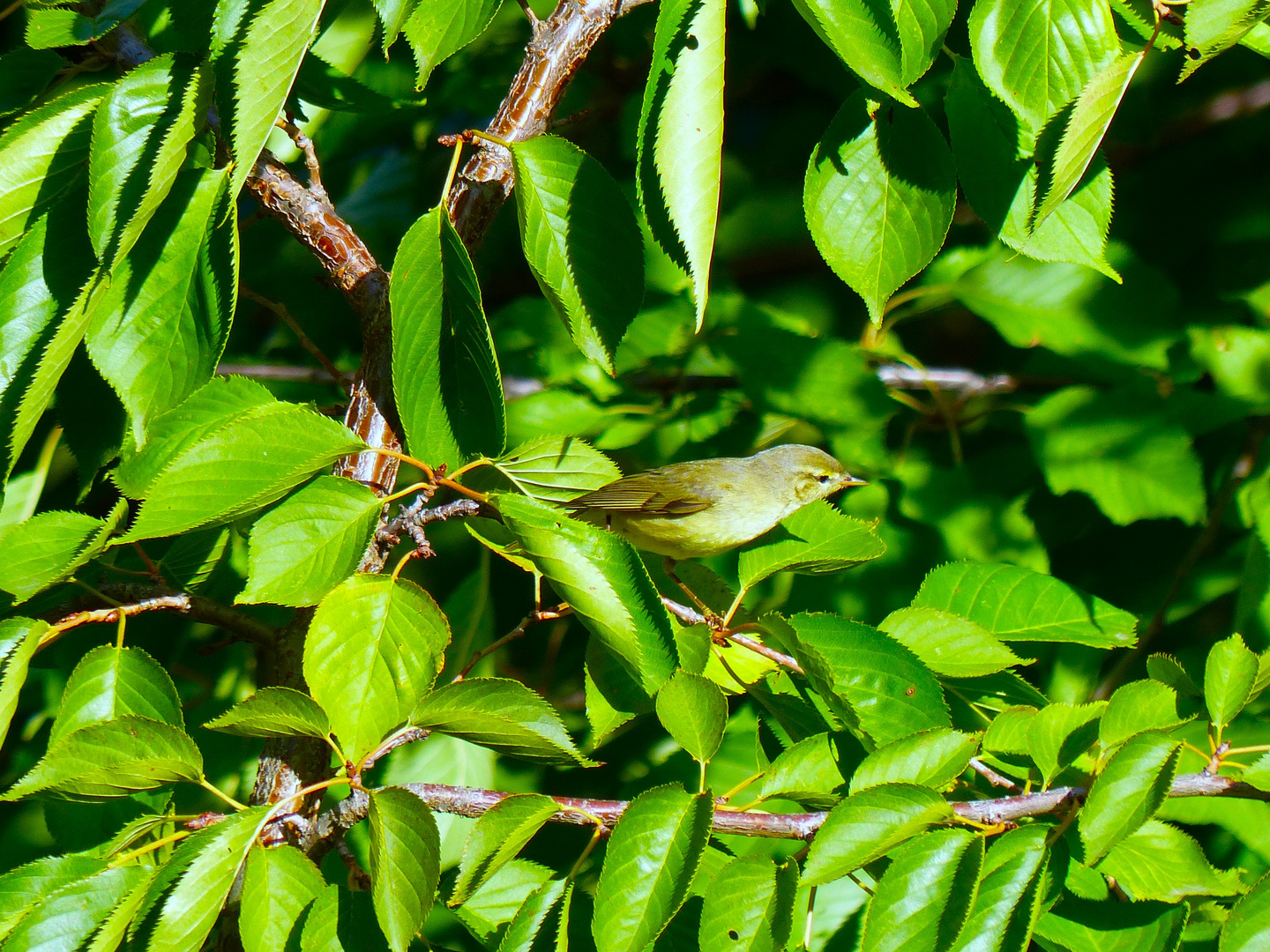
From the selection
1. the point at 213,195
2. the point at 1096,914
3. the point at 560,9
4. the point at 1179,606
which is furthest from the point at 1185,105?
the point at 213,195

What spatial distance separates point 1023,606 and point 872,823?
0.56m

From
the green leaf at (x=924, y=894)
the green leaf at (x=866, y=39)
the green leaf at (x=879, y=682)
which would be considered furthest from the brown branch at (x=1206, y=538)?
the green leaf at (x=866, y=39)

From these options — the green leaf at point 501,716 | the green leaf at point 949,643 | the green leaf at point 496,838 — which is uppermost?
the green leaf at point 501,716

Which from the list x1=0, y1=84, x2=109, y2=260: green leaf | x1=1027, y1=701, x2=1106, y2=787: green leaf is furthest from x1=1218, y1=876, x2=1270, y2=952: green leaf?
x1=0, y1=84, x2=109, y2=260: green leaf

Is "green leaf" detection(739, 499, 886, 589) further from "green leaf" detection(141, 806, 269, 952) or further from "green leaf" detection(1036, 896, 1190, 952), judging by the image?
"green leaf" detection(141, 806, 269, 952)

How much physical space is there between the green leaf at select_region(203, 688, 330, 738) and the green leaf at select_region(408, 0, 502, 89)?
64 centimetres

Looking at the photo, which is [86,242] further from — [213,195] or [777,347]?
[777,347]

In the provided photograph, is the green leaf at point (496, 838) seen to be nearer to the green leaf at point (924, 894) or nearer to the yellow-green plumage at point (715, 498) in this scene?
the green leaf at point (924, 894)

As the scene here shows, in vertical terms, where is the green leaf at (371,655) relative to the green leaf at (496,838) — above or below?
above

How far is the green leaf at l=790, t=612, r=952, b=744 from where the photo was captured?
1.13 metres

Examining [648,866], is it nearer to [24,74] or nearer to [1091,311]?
[24,74]

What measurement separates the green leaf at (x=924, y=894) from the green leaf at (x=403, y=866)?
0.42 meters

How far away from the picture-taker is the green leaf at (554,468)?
3.99 feet

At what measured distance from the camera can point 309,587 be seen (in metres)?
1.00
